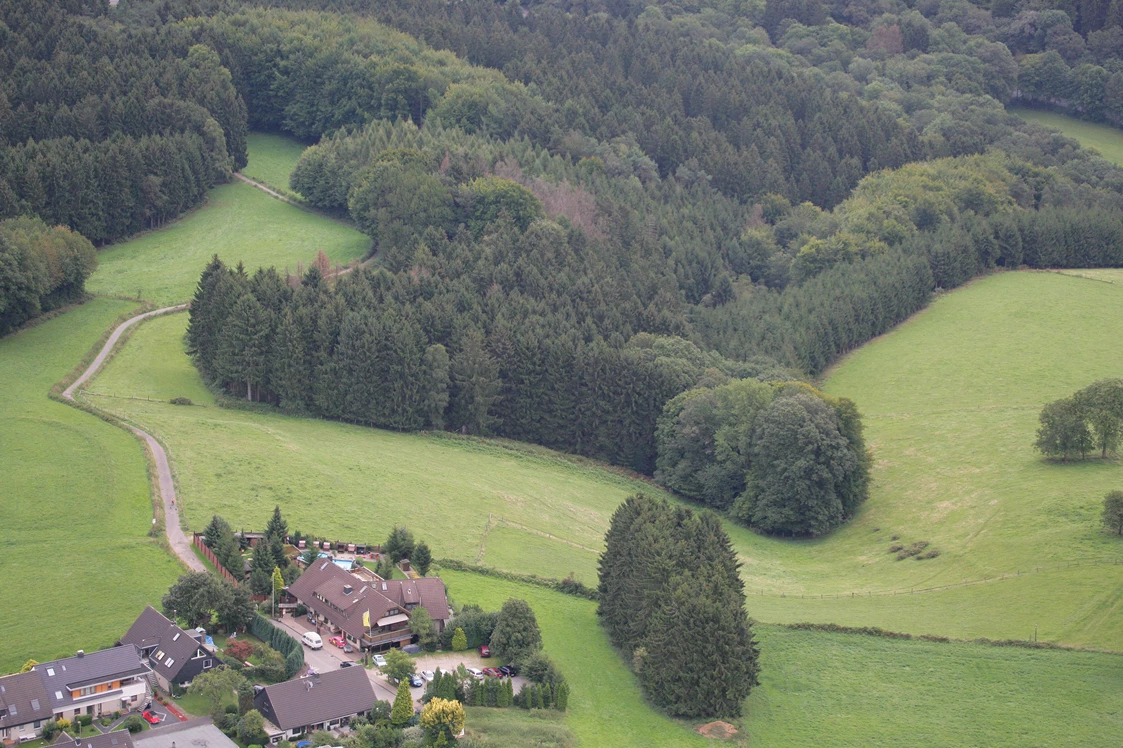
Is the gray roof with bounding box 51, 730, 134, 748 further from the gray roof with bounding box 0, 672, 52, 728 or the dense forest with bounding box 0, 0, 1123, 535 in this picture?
the dense forest with bounding box 0, 0, 1123, 535

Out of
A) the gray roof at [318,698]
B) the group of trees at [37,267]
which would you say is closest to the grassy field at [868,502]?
the group of trees at [37,267]

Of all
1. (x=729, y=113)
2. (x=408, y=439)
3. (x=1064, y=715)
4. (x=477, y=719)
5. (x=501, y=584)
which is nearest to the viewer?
(x=477, y=719)

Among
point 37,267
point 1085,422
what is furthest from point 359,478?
point 1085,422

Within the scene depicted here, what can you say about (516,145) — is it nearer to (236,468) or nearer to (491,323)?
(491,323)

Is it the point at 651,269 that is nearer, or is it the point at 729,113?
the point at 651,269

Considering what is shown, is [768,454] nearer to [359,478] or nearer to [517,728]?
[359,478]

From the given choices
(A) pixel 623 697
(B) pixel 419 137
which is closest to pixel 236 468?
(A) pixel 623 697

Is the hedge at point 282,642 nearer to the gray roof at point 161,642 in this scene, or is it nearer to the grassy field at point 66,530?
the gray roof at point 161,642

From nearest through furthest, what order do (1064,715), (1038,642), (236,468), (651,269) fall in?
1. (1064,715)
2. (1038,642)
3. (236,468)
4. (651,269)
